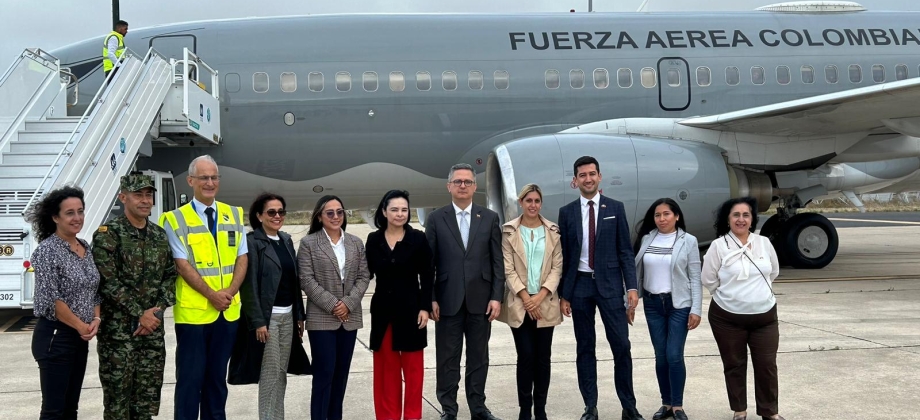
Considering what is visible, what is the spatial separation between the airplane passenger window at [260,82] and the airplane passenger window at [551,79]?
3.84 meters

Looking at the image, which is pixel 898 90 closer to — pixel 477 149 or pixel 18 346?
pixel 477 149

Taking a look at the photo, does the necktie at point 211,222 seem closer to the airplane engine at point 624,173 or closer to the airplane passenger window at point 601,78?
the airplane engine at point 624,173

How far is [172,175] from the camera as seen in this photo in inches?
418

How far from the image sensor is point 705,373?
5875 millimetres

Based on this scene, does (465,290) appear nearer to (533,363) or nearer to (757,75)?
(533,363)

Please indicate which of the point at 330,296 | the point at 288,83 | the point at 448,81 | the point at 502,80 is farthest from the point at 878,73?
the point at 330,296

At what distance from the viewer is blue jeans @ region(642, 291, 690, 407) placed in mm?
4781

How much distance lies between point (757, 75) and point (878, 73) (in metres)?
1.88

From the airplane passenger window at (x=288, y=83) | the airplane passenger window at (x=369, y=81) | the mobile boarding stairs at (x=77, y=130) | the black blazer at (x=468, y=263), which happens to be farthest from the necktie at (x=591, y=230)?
the airplane passenger window at (x=288, y=83)

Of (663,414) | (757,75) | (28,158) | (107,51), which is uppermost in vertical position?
(107,51)

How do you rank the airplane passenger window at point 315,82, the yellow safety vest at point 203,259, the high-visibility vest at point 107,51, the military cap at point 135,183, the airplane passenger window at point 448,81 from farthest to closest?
the airplane passenger window at point 448,81 → the airplane passenger window at point 315,82 → the high-visibility vest at point 107,51 → the yellow safety vest at point 203,259 → the military cap at point 135,183

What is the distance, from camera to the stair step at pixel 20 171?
8578 millimetres

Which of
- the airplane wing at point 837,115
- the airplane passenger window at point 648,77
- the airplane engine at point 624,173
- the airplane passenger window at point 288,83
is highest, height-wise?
the airplane passenger window at point 648,77

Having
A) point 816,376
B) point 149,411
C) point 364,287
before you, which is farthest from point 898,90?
point 149,411
